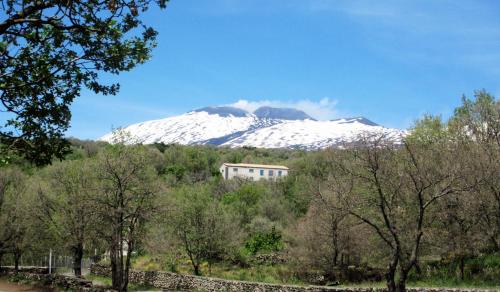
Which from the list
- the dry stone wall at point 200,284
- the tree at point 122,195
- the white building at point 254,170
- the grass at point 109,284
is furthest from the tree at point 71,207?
the white building at point 254,170

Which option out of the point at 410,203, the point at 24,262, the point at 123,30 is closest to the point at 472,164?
the point at 410,203

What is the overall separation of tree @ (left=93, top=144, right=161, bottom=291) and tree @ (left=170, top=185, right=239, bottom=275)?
398 inches

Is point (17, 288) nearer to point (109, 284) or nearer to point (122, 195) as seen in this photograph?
point (109, 284)

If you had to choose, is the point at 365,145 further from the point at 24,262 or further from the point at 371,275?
the point at 24,262

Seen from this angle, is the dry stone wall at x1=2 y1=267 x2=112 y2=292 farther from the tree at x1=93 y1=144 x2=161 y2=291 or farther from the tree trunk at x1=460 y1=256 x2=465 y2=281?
the tree trunk at x1=460 y1=256 x2=465 y2=281

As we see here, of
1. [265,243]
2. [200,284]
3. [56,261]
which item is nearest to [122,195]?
[200,284]

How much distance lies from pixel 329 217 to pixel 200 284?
9.95m

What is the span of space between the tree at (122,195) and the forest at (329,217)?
7 cm

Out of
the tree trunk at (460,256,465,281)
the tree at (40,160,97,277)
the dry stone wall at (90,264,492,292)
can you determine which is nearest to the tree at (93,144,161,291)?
the tree at (40,160,97,277)

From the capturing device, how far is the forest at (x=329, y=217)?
874 inches

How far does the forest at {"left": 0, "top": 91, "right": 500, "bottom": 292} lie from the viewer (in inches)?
874

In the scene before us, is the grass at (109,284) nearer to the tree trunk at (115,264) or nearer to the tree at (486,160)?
the tree trunk at (115,264)

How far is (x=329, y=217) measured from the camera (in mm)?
33719

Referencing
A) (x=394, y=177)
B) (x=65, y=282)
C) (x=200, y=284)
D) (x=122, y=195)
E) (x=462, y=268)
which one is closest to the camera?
(x=394, y=177)
